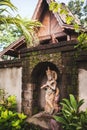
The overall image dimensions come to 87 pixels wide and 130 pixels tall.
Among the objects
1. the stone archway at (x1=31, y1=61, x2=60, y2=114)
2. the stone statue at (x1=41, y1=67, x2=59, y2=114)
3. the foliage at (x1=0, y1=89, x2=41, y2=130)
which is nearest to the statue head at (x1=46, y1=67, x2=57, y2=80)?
the stone statue at (x1=41, y1=67, x2=59, y2=114)

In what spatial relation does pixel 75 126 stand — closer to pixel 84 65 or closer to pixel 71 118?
pixel 71 118

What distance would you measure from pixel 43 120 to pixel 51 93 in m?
0.91

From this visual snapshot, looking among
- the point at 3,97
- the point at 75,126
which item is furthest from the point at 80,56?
the point at 3,97

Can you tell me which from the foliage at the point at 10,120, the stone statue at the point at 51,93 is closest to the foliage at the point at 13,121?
the foliage at the point at 10,120

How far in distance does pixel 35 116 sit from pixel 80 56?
2.68 metres

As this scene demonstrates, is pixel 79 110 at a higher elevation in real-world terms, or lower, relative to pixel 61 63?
lower

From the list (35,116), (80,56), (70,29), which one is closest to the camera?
(80,56)

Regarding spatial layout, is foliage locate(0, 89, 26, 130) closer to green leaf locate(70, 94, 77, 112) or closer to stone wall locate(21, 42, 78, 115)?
stone wall locate(21, 42, 78, 115)

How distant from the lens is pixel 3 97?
9.02 metres

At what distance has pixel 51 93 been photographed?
24.9 ft

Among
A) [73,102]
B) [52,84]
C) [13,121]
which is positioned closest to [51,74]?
[52,84]

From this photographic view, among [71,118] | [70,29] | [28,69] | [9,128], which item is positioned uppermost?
[70,29]

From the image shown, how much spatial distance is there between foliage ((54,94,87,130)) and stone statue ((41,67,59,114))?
39.1 inches

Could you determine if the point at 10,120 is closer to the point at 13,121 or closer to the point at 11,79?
the point at 13,121
